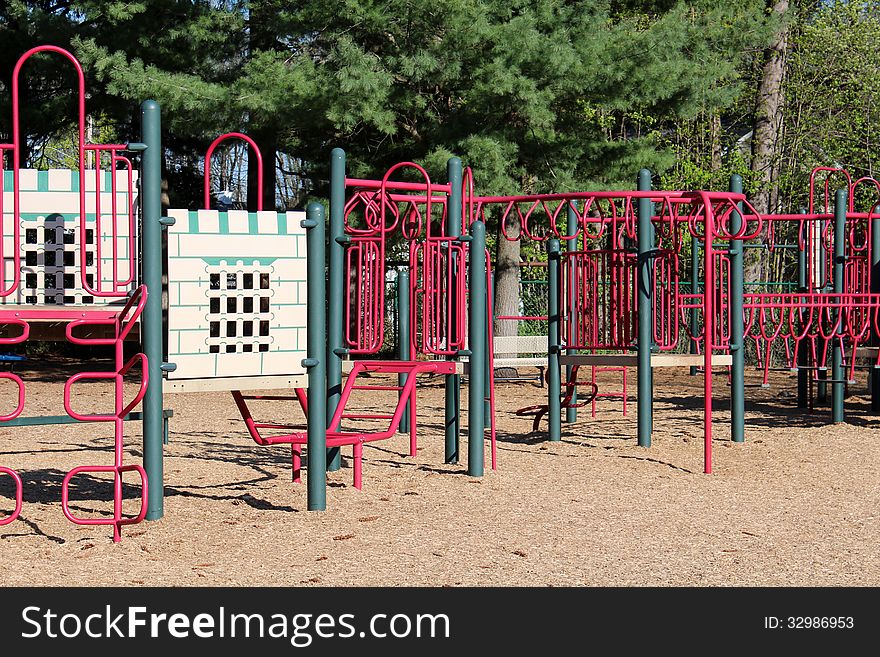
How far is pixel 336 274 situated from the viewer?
7.22m

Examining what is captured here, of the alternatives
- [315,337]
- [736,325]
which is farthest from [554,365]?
[315,337]

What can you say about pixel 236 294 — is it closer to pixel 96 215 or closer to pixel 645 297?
pixel 96 215

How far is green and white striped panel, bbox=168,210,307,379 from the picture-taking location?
240 inches

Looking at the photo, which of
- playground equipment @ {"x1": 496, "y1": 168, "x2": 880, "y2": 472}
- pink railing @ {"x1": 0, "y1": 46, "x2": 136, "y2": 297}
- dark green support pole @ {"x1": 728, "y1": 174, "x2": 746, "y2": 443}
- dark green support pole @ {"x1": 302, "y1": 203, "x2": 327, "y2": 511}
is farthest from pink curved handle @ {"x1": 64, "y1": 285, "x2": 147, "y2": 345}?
dark green support pole @ {"x1": 728, "y1": 174, "x2": 746, "y2": 443}

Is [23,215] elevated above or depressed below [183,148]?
below

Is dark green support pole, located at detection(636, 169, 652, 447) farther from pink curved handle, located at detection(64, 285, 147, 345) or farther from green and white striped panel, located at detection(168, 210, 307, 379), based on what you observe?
pink curved handle, located at detection(64, 285, 147, 345)

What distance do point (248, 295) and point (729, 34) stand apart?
37.1 feet

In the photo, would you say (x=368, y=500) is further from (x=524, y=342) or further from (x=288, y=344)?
(x=524, y=342)

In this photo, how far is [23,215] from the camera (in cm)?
647

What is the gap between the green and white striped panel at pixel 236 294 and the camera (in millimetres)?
6105

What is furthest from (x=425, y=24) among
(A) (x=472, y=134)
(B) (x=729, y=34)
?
(B) (x=729, y=34)

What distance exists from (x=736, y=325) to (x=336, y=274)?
3789mm

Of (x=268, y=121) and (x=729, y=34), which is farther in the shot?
(x=729, y=34)

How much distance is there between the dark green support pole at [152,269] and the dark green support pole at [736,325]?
15.7 feet
